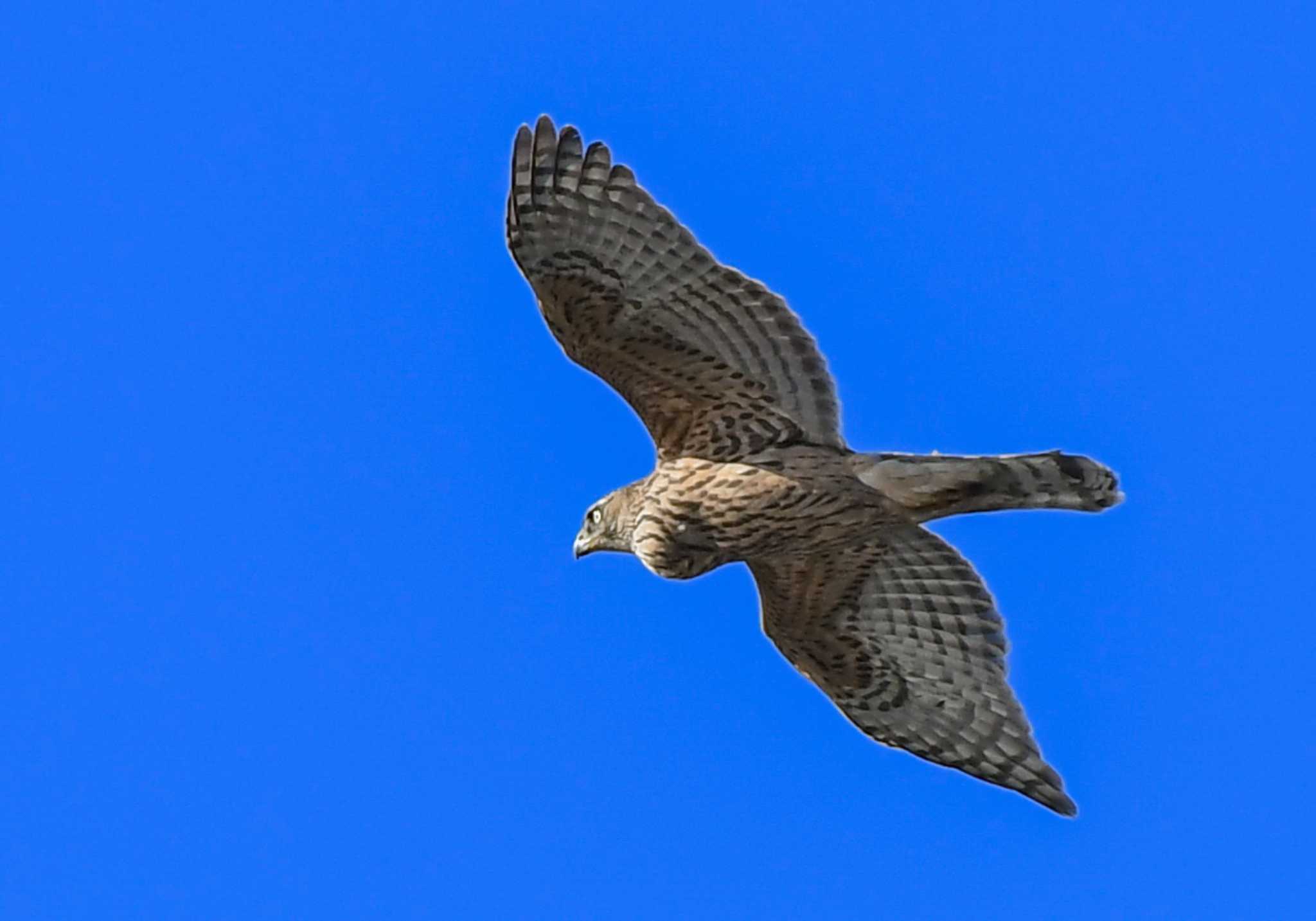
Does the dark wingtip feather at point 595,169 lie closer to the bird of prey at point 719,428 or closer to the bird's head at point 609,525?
the bird of prey at point 719,428

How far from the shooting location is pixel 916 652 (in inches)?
559

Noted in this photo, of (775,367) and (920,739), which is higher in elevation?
(775,367)

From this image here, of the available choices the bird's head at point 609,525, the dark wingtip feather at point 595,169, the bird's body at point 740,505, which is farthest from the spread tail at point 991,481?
the dark wingtip feather at point 595,169

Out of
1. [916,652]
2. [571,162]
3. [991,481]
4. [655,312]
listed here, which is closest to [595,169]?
[571,162]

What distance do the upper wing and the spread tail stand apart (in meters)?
0.34

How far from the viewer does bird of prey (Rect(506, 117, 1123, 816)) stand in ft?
40.3

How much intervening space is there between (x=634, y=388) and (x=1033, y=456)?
2.19m

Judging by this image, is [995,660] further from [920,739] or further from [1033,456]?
[1033,456]

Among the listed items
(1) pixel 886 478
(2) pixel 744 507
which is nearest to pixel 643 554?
(2) pixel 744 507

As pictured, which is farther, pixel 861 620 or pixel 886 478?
pixel 861 620

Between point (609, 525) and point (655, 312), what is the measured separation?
1.45m

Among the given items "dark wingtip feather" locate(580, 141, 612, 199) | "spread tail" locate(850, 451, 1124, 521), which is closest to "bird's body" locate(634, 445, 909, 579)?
"spread tail" locate(850, 451, 1124, 521)

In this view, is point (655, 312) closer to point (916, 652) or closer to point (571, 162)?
point (571, 162)

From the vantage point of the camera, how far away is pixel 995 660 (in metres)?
14.2
